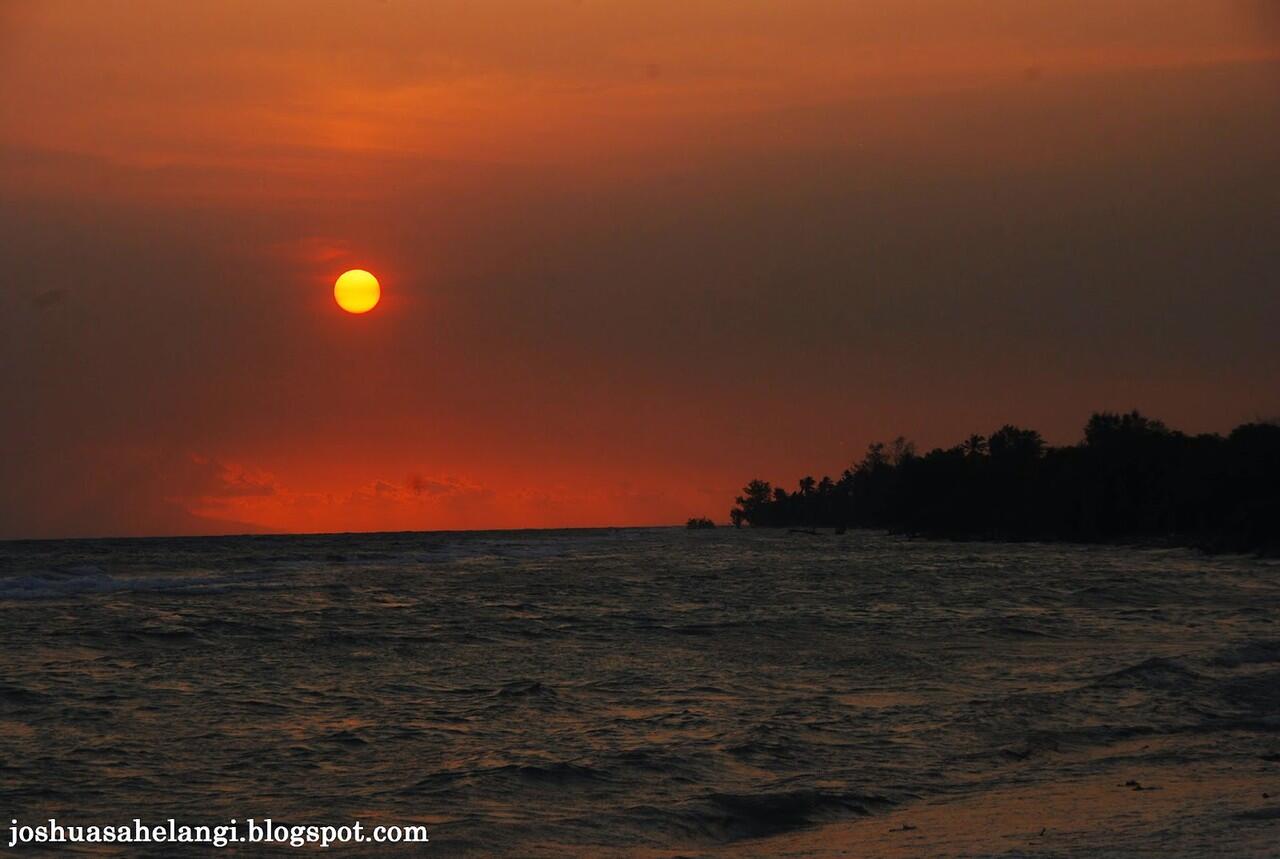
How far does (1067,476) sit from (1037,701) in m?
125

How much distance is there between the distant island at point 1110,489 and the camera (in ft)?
328

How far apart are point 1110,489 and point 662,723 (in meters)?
126

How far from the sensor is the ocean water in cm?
1473

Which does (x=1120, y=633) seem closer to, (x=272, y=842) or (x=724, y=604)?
(x=724, y=604)

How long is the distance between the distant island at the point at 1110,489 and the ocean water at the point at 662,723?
62451 mm

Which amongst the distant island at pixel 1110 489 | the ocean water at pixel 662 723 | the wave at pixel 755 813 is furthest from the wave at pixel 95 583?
the distant island at pixel 1110 489

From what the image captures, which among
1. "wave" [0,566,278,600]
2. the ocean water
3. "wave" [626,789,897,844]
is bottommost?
"wave" [626,789,897,844]

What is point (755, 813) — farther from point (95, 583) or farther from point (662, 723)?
point (95, 583)

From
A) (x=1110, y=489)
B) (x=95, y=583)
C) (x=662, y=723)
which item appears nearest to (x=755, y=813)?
(x=662, y=723)

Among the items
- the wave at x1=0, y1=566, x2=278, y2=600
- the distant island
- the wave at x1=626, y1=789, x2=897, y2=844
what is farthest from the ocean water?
the distant island

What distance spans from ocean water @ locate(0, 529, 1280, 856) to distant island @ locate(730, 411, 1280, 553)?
62451mm

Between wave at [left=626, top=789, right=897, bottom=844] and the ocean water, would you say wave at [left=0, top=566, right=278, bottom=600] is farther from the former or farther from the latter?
wave at [left=626, top=789, right=897, bottom=844]

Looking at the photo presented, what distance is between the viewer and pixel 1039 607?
4200 centimetres

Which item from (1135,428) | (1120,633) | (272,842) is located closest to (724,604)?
(1120,633)
